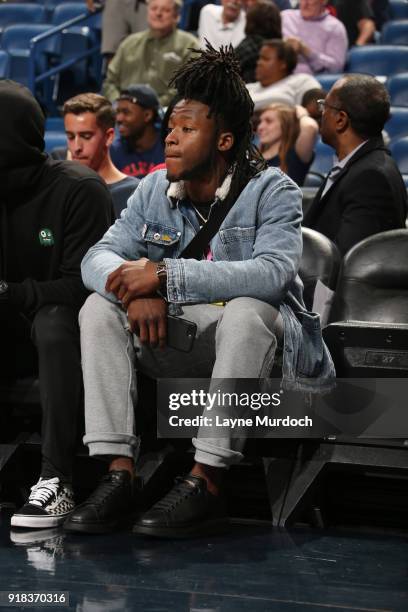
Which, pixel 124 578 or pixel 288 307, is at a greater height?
pixel 288 307

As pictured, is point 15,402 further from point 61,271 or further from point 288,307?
point 288,307

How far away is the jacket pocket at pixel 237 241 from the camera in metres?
2.93

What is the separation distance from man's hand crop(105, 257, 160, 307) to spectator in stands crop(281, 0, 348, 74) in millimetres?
4936

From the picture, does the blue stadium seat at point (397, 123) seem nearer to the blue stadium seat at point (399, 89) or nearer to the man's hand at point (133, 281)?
the blue stadium seat at point (399, 89)

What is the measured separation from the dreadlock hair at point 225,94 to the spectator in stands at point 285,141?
2.08 metres

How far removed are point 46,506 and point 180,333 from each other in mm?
570

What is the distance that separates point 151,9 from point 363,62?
1562mm

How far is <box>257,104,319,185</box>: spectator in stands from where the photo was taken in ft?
16.9

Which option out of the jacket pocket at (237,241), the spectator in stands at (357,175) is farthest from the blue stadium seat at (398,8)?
the jacket pocket at (237,241)

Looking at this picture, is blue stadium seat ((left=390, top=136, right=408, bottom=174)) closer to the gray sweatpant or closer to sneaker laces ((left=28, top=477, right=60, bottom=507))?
the gray sweatpant

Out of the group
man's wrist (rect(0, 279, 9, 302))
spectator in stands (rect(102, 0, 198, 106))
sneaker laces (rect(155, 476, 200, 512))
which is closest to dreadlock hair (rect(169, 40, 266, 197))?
man's wrist (rect(0, 279, 9, 302))

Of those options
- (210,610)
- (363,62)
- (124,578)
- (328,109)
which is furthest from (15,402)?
(363,62)

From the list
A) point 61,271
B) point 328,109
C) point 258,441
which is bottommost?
point 258,441

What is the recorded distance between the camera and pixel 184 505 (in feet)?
8.79
